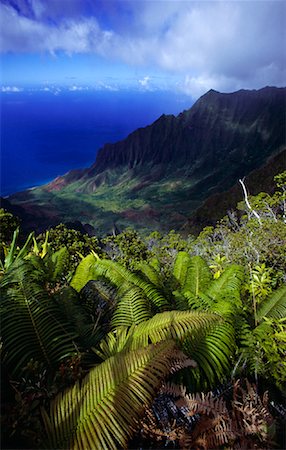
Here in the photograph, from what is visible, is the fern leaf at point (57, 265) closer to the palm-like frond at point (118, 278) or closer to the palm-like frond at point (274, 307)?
the palm-like frond at point (118, 278)

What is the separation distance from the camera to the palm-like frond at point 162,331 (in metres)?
2.28

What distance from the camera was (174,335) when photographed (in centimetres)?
235

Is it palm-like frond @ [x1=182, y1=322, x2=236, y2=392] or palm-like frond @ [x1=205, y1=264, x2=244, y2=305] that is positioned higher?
palm-like frond @ [x1=205, y1=264, x2=244, y2=305]

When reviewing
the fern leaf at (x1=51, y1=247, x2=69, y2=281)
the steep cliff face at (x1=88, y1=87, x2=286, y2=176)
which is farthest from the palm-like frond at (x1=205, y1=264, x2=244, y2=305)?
the steep cliff face at (x1=88, y1=87, x2=286, y2=176)

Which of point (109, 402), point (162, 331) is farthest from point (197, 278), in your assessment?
point (109, 402)

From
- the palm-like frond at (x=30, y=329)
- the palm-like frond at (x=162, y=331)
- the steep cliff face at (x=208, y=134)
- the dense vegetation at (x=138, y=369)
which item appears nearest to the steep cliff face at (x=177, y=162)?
the steep cliff face at (x=208, y=134)

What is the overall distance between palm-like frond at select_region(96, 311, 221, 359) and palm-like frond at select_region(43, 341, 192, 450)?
29 cm

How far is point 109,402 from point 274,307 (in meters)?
2.49

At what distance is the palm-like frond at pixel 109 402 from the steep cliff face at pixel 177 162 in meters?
88.6

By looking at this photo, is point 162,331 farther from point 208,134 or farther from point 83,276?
point 208,134

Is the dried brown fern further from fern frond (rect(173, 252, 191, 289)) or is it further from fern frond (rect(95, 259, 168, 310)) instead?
fern frond (rect(173, 252, 191, 289))

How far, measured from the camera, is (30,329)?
2525 mm

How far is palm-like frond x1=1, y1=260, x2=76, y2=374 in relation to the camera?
7.80ft

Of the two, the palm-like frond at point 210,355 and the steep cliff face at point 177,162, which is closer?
the palm-like frond at point 210,355
